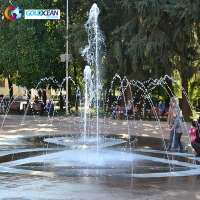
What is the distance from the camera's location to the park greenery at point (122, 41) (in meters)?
31.2

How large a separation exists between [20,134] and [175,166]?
33.7 ft

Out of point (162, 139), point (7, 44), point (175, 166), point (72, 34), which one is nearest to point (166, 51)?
point (72, 34)

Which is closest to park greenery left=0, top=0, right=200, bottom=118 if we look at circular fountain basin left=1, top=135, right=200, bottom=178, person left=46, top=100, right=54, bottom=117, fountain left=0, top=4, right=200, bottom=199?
person left=46, top=100, right=54, bottom=117

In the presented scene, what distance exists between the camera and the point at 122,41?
33781mm

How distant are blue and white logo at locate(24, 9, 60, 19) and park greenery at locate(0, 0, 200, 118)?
1.22 metres

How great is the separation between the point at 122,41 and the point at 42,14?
6.37 meters

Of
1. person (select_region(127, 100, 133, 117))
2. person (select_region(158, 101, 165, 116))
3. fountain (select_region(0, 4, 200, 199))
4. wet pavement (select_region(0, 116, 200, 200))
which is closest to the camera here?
wet pavement (select_region(0, 116, 200, 200))

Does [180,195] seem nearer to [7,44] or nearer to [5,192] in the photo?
[5,192]

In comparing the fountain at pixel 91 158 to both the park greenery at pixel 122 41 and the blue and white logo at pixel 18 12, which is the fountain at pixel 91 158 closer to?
the park greenery at pixel 122 41

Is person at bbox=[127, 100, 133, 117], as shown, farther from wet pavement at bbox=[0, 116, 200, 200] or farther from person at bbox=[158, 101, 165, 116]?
Answer: wet pavement at bbox=[0, 116, 200, 200]

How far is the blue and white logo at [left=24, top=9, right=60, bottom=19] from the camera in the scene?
122 feet

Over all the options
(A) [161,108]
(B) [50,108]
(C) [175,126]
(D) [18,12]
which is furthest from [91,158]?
(D) [18,12]

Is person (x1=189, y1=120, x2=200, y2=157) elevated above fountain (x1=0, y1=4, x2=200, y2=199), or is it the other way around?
person (x1=189, y1=120, x2=200, y2=157)

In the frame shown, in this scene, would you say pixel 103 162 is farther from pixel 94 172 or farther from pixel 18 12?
pixel 18 12
